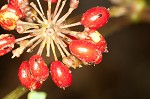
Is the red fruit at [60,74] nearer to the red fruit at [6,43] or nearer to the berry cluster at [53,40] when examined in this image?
the berry cluster at [53,40]

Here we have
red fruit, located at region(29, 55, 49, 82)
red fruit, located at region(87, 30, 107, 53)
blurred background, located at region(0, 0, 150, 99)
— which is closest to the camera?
red fruit, located at region(29, 55, 49, 82)

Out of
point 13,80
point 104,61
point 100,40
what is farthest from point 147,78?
point 100,40

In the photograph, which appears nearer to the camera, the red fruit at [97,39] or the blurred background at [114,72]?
the red fruit at [97,39]

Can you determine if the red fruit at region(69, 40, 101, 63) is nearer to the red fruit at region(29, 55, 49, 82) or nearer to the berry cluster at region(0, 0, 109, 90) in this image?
the berry cluster at region(0, 0, 109, 90)

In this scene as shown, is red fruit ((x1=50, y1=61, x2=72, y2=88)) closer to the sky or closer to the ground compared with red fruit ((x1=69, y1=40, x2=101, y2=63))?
closer to the ground

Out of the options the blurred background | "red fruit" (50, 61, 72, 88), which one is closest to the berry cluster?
"red fruit" (50, 61, 72, 88)

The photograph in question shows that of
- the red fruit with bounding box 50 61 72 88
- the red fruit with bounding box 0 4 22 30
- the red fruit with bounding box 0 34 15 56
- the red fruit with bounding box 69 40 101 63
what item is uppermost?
the red fruit with bounding box 0 4 22 30

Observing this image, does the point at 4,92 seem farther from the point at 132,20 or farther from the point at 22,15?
the point at 22,15

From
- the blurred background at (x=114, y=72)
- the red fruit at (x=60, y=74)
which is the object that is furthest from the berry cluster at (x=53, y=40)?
the blurred background at (x=114, y=72)
